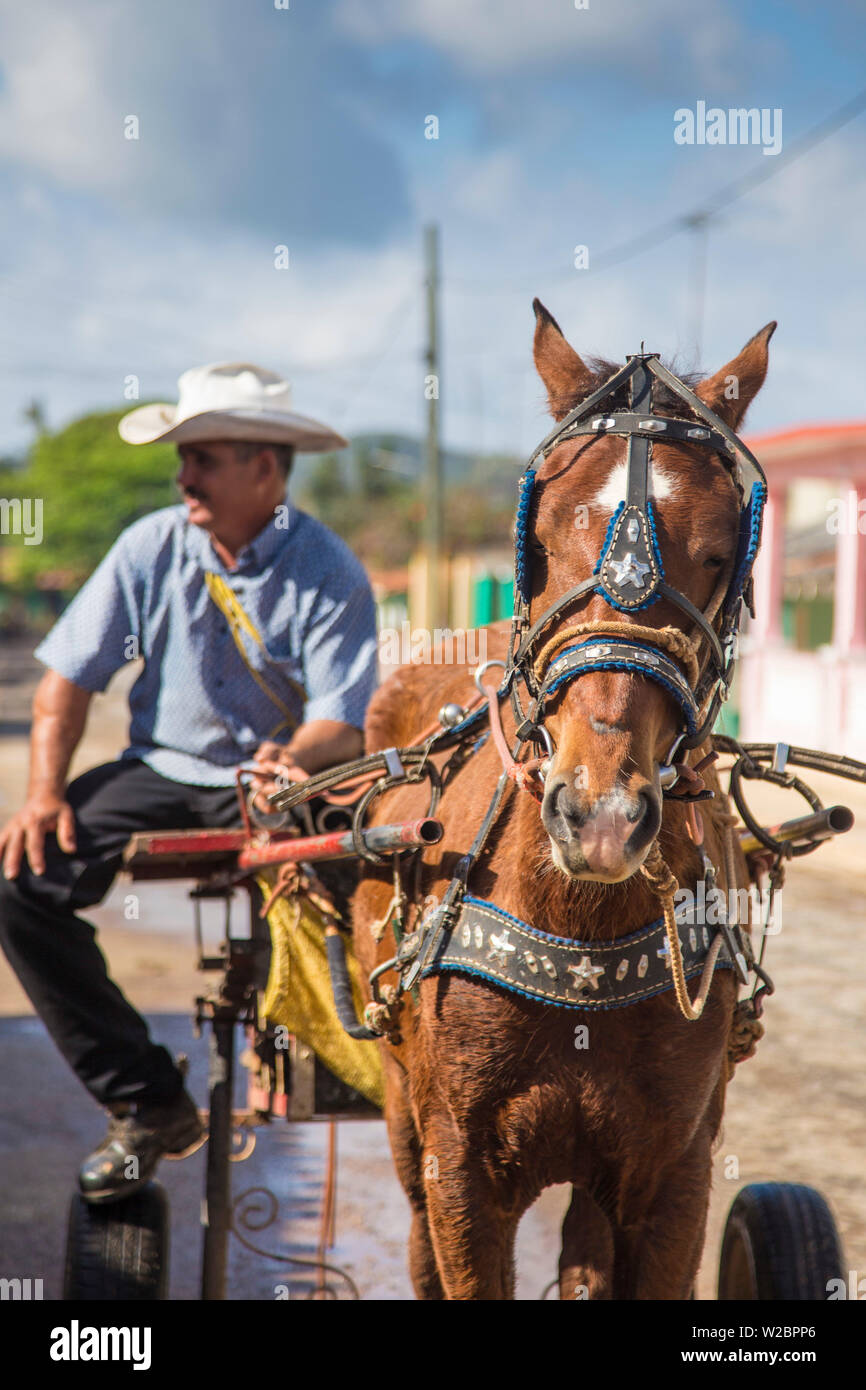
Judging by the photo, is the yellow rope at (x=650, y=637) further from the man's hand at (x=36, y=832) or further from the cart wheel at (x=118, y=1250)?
the cart wheel at (x=118, y=1250)

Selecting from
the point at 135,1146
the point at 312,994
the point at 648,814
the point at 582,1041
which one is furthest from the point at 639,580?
the point at 135,1146

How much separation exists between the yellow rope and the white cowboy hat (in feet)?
5.92

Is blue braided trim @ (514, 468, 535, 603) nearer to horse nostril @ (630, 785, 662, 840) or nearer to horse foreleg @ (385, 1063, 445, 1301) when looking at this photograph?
Result: horse nostril @ (630, 785, 662, 840)

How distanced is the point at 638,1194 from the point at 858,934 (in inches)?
261

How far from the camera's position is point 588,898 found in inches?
90.3

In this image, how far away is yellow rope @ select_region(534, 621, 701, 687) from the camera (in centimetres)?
197

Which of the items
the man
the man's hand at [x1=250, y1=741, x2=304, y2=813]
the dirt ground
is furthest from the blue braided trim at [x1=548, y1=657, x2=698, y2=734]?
the man

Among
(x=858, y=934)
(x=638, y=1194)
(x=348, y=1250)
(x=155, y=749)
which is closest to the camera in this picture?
(x=638, y=1194)

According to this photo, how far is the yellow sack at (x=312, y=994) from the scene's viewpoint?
10.7ft

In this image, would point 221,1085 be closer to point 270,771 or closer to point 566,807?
point 270,771

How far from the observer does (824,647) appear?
16328mm

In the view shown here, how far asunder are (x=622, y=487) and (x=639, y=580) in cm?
18
